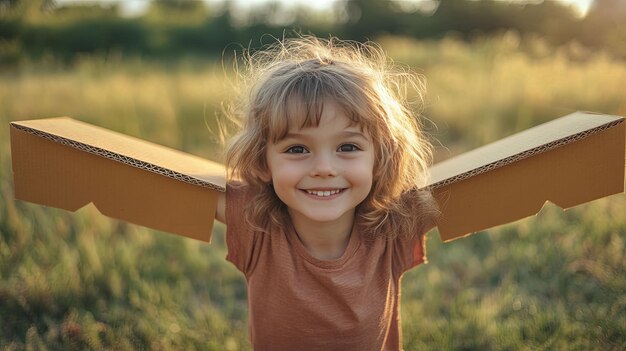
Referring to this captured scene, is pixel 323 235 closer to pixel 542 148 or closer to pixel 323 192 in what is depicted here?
pixel 323 192

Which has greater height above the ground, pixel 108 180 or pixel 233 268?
pixel 108 180

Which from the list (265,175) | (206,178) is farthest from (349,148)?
(206,178)

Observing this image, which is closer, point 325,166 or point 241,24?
point 325,166

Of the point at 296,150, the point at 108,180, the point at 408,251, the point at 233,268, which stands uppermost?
the point at 296,150

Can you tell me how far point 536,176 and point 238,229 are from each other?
85 centimetres

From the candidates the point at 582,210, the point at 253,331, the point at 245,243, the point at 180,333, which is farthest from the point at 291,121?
the point at 582,210

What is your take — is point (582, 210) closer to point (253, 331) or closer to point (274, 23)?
point (253, 331)

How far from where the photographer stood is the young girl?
5.51 ft

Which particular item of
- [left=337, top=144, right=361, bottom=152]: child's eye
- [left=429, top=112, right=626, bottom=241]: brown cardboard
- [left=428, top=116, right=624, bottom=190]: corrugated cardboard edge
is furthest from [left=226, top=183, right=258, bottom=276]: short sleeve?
[left=428, top=116, right=624, bottom=190]: corrugated cardboard edge

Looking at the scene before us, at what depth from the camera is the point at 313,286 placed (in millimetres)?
1800

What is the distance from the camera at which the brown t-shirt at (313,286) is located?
5.87ft

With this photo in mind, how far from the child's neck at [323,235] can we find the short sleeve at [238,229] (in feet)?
0.46

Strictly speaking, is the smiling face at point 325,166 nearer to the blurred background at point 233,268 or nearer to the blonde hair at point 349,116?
the blonde hair at point 349,116

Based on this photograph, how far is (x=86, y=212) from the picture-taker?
3363 mm
